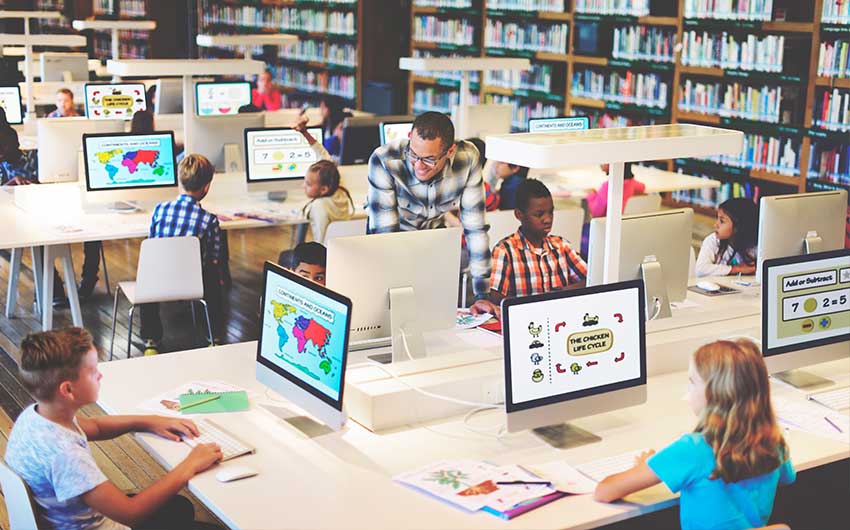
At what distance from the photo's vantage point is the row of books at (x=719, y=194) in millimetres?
8711

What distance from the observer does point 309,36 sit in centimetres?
1291

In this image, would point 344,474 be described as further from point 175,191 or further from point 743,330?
point 175,191

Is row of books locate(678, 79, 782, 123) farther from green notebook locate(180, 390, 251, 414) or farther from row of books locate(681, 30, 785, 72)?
green notebook locate(180, 390, 251, 414)

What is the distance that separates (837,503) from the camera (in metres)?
3.54

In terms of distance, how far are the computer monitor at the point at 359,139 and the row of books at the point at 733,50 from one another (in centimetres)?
264

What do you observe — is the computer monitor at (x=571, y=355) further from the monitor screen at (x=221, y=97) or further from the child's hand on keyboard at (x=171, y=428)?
the monitor screen at (x=221, y=97)

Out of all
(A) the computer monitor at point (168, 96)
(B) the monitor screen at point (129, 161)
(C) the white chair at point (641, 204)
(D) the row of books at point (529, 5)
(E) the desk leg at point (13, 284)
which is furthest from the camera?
(D) the row of books at point (529, 5)

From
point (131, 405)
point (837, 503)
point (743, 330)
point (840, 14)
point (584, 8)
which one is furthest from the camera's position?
point (584, 8)

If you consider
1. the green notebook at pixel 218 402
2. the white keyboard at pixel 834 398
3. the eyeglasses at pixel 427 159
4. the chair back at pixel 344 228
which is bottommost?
the white keyboard at pixel 834 398

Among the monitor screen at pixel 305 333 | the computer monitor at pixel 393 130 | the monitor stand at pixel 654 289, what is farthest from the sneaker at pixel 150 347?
the monitor stand at pixel 654 289

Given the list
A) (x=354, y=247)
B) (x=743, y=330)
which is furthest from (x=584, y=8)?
(x=354, y=247)

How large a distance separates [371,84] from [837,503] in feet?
29.1

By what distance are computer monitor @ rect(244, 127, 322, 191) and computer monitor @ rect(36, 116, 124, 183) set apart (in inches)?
37.5

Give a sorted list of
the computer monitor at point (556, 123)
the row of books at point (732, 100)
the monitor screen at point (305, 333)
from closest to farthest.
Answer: the monitor screen at point (305, 333) → the computer monitor at point (556, 123) → the row of books at point (732, 100)
